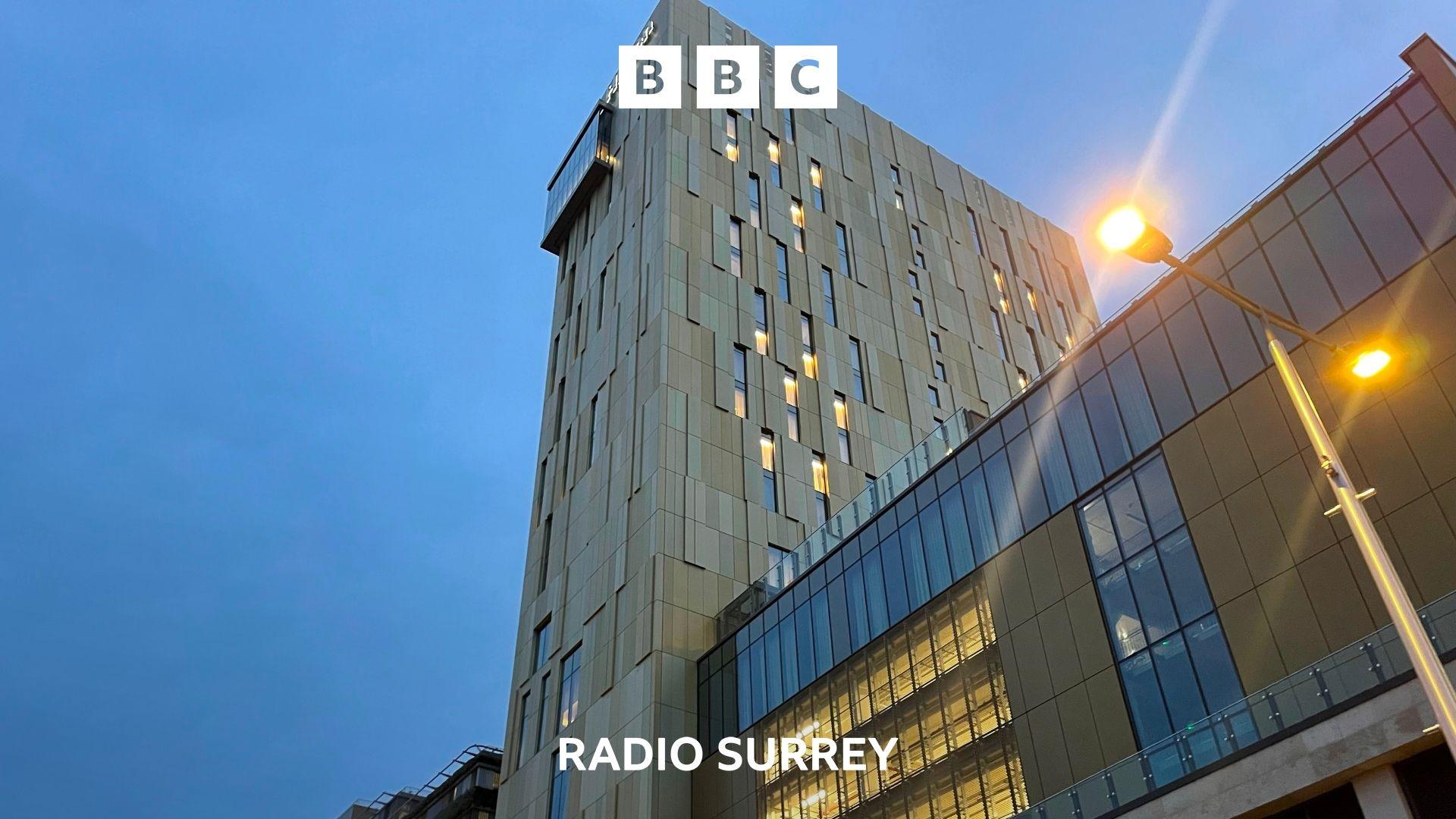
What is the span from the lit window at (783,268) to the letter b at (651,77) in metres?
Answer: 11.7

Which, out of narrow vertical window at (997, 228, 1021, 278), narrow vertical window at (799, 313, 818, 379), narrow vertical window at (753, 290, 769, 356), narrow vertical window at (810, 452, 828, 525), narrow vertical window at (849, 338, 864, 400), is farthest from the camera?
narrow vertical window at (997, 228, 1021, 278)

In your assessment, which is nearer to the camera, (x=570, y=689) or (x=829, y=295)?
(x=570, y=689)

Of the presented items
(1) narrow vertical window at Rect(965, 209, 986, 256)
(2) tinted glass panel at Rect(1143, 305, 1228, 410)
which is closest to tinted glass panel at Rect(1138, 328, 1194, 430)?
(2) tinted glass panel at Rect(1143, 305, 1228, 410)

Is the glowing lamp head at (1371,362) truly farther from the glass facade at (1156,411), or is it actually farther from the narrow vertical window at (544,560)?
the narrow vertical window at (544,560)

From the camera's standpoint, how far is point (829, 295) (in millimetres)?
69250

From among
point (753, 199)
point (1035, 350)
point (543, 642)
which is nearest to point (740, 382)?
point (753, 199)

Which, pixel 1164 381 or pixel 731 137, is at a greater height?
pixel 731 137

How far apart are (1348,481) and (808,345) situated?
169 ft

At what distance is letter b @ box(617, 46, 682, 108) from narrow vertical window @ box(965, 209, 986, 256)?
1114 inches

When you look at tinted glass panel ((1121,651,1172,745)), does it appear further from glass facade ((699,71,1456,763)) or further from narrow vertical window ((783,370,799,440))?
narrow vertical window ((783,370,799,440))

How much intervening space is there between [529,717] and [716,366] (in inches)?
789

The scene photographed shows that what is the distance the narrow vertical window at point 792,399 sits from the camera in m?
59.6

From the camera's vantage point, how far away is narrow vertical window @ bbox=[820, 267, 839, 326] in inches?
2667

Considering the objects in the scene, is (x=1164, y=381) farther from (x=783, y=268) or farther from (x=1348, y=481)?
(x=783, y=268)
